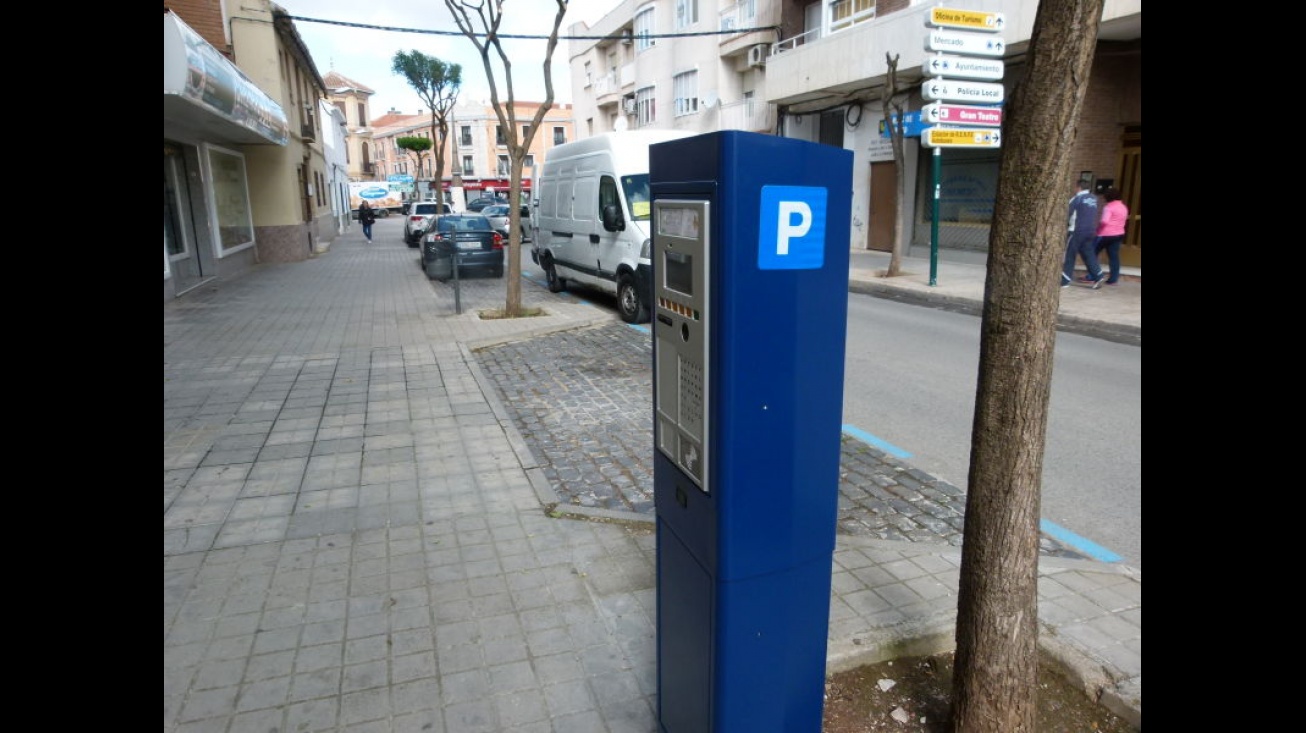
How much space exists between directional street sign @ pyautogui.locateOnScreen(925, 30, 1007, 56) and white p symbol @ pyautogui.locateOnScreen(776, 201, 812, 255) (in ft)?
39.7

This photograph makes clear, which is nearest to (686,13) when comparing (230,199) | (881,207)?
(881,207)

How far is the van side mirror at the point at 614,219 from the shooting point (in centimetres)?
1132

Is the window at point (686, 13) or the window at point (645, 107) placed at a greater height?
the window at point (686, 13)

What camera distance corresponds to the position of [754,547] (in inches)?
83.0

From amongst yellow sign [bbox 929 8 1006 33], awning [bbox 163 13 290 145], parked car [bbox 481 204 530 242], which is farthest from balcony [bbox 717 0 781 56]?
awning [bbox 163 13 290 145]

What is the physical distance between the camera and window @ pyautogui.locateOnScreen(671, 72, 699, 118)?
31.2 metres

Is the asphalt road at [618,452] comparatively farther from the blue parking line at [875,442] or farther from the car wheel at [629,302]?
the car wheel at [629,302]

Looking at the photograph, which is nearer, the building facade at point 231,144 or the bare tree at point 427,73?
the building facade at point 231,144

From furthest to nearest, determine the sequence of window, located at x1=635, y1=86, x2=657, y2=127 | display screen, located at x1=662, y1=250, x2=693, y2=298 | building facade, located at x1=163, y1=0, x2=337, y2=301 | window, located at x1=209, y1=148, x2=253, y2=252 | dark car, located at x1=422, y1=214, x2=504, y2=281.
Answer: window, located at x1=635, y1=86, x2=657, y2=127 → window, located at x1=209, y1=148, x2=253, y2=252 → dark car, located at x1=422, y1=214, x2=504, y2=281 → building facade, located at x1=163, y1=0, x2=337, y2=301 → display screen, located at x1=662, y1=250, x2=693, y2=298

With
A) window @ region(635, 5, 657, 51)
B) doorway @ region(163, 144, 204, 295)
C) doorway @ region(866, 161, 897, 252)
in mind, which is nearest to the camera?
doorway @ region(163, 144, 204, 295)

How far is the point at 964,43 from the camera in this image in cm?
1260

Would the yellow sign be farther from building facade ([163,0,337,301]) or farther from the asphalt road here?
building facade ([163,0,337,301])

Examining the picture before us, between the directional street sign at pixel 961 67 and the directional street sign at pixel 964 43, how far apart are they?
5.5 inches

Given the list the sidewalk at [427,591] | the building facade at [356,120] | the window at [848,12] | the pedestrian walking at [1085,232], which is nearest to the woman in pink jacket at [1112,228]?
the pedestrian walking at [1085,232]
